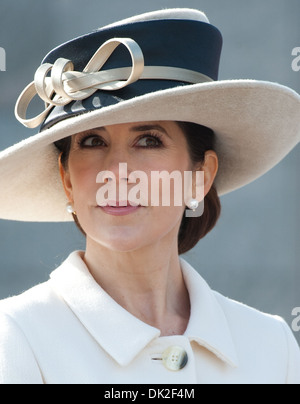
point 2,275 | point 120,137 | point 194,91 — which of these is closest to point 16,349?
point 120,137

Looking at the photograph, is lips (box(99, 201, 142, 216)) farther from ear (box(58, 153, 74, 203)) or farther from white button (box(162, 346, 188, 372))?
white button (box(162, 346, 188, 372))

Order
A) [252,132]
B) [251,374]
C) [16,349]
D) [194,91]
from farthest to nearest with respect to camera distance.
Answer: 1. [252,132]
2. [251,374]
3. [194,91]
4. [16,349]

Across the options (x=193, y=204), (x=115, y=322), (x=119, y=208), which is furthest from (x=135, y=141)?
(x=115, y=322)

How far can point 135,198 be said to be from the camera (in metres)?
1.88

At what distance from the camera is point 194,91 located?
1.82 metres

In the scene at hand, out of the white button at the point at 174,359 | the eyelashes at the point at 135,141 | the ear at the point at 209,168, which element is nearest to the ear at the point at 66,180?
the eyelashes at the point at 135,141

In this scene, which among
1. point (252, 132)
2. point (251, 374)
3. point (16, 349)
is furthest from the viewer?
point (252, 132)

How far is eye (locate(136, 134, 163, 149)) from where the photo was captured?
76.5 inches

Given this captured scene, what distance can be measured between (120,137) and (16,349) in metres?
0.55

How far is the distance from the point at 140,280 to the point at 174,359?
0.80 feet

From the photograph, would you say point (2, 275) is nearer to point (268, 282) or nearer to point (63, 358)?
point (268, 282)

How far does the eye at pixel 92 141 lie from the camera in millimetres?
1942

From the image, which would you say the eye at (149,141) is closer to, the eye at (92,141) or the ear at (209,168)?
the eye at (92,141)

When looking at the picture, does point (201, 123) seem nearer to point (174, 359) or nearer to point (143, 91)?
point (143, 91)
